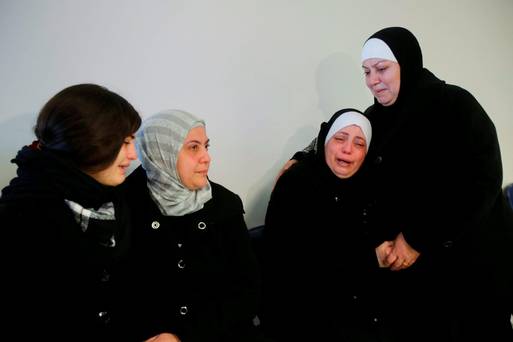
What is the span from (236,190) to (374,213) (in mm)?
826

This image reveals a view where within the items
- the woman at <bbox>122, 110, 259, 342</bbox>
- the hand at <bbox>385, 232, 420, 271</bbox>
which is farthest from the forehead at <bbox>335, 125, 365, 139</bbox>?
the woman at <bbox>122, 110, 259, 342</bbox>

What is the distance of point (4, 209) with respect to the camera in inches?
41.1

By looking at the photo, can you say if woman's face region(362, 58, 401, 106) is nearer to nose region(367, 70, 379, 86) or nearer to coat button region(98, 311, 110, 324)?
nose region(367, 70, 379, 86)

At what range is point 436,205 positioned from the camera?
1.67 m

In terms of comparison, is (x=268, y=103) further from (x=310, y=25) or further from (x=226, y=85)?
(x=310, y=25)

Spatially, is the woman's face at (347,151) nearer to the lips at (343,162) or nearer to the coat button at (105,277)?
the lips at (343,162)

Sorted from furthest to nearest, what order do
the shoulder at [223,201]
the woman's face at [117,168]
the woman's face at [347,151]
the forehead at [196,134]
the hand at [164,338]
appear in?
the woman's face at [347,151] → the shoulder at [223,201] → the forehead at [196,134] → the hand at [164,338] → the woman's face at [117,168]

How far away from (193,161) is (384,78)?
103 centimetres

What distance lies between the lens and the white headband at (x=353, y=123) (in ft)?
5.82

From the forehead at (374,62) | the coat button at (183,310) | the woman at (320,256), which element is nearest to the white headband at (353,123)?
the woman at (320,256)

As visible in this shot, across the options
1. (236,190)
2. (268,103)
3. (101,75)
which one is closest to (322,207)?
(236,190)

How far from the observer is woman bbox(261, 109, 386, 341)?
1680mm

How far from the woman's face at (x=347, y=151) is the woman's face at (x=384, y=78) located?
→ 0.22 meters

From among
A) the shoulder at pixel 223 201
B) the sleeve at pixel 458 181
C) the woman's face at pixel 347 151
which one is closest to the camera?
the shoulder at pixel 223 201
